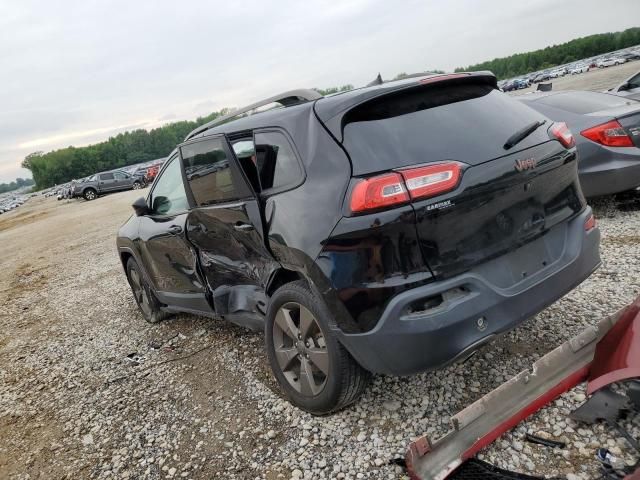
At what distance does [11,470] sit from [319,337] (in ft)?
7.45

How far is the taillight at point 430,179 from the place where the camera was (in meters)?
2.19

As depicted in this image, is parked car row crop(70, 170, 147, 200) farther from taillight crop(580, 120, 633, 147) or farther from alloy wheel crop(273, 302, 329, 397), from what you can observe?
alloy wheel crop(273, 302, 329, 397)

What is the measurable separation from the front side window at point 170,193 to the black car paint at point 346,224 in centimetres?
85

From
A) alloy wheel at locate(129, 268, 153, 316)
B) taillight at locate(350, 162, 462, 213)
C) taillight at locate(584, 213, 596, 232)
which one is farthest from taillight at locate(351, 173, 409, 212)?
alloy wheel at locate(129, 268, 153, 316)

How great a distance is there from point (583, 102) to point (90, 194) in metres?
34.0

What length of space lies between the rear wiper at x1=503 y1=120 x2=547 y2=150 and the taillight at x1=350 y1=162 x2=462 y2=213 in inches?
15.7

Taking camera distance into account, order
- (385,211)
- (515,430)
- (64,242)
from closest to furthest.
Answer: (385,211)
(515,430)
(64,242)

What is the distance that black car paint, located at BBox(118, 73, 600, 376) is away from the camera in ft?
7.26

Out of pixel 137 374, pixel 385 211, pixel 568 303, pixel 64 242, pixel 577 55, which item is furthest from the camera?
pixel 577 55

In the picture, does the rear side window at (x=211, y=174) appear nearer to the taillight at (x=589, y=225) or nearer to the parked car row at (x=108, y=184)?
the taillight at (x=589, y=225)

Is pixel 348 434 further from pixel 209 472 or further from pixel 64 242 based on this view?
Result: pixel 64 242

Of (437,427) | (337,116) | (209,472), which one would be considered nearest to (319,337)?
(437,427)

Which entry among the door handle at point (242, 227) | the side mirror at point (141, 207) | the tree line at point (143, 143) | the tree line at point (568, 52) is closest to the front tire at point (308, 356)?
the door handle at point (242, 227)

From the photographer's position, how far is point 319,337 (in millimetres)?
2691
